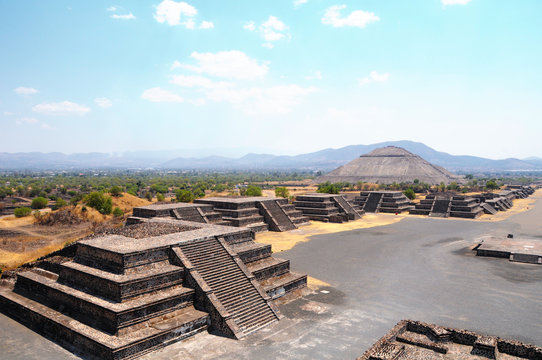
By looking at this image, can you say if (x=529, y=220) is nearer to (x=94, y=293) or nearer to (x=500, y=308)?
(x=500, y=308)

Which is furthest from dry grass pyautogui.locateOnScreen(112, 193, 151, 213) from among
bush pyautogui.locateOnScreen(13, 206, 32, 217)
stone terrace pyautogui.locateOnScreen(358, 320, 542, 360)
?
stone terrace pyautogui.locateOnScreen(358, 320, 542, 360)

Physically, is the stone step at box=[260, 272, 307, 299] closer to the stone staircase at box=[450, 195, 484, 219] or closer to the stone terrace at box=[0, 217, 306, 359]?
the stone terrace at box=[0, 217, 306, 359]

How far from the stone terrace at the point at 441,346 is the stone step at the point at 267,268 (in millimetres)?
8078

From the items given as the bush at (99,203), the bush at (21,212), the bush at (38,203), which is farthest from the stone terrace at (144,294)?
the bush at (38,203)

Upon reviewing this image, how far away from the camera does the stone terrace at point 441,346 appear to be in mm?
14602

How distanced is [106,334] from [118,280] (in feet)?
7.42

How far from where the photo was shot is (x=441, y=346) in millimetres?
15391

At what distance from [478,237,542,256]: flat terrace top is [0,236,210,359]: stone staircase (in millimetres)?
29535

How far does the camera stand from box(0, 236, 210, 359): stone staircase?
15.5 m

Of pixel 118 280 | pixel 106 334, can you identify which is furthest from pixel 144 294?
pixel 106 334

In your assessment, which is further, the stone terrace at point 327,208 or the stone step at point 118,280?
the stone terrace at point 327,208

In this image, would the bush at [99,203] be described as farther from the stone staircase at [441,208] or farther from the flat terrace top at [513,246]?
the stone staircase at [441,208]

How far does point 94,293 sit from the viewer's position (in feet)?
58.1

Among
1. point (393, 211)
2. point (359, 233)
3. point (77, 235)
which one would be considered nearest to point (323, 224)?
point (359, 233)
